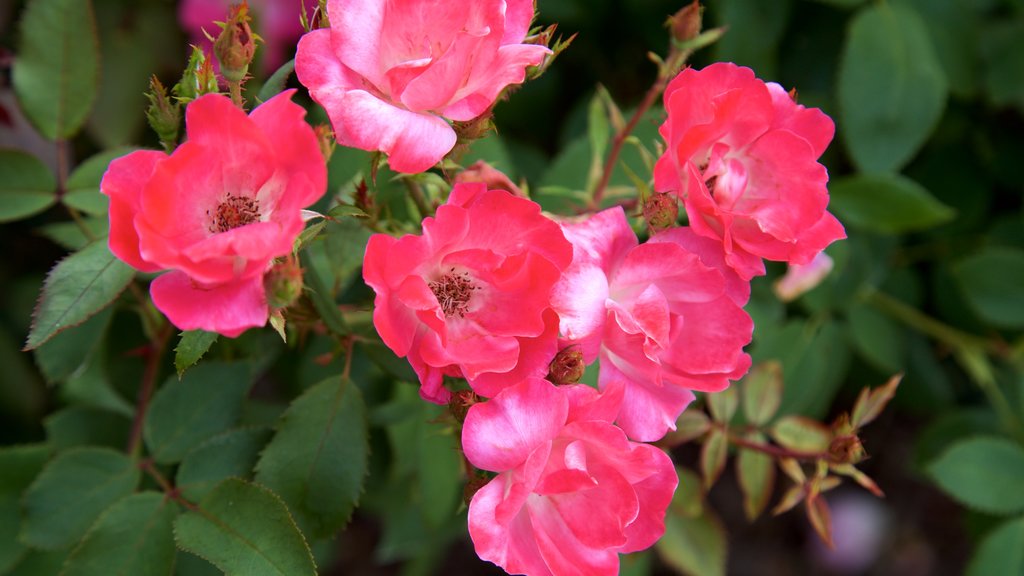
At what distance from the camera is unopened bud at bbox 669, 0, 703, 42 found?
1.04 meters

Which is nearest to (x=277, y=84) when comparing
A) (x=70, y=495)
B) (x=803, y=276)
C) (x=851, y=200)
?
(x=70, y=495)

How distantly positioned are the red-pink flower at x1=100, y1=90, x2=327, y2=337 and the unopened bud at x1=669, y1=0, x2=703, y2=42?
52 centimetres

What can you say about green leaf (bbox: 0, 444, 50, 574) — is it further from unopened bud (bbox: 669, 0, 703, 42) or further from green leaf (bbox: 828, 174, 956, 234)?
green leaf (bbox: 828, 174, 956, 234)

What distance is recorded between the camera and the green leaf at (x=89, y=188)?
122cm

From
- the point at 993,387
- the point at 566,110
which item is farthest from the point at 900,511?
the point at 566,110

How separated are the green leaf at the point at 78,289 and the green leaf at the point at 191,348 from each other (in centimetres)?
17

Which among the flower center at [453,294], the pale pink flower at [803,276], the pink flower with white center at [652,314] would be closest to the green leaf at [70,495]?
the flower center at [453,294]

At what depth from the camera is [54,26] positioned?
123 centimetres

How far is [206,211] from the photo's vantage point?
31.4 inches

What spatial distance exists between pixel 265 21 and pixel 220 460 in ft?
3.06

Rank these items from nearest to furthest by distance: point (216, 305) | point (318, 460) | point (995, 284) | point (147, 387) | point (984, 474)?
point (216, 305) < point (318, 460) < point (147, 387) < point (984, 474) < point (995, 284)

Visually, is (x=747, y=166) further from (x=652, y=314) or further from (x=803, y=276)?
(x=803, y=276)

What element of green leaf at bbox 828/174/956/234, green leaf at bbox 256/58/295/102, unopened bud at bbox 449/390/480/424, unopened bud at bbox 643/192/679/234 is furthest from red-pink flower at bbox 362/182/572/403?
green leaf at bbox 828/174/956/234

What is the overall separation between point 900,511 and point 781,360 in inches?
60.4
